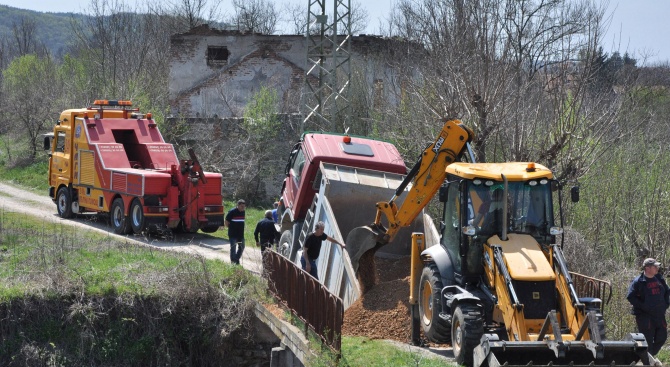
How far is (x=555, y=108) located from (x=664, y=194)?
281cm

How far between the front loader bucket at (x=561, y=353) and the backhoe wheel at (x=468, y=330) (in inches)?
16.5

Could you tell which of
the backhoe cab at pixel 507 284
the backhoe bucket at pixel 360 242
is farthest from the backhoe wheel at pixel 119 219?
the backhoe cab at pixel 507 284

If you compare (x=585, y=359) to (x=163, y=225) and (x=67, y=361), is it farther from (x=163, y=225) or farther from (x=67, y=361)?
(x=163, y=225)

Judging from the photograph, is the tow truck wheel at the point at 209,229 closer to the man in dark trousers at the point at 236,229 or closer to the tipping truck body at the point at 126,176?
the tipping truck body at the point at 126,176

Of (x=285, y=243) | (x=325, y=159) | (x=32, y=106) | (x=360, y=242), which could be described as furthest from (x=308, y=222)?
(x=32, y=106)

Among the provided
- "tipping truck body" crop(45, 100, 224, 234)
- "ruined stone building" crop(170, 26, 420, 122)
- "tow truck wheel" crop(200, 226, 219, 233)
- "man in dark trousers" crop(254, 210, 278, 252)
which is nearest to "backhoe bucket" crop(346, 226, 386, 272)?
"man in dark trousers" crop(254, 210, 278, 252)

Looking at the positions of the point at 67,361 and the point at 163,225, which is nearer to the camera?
the point at 67,361

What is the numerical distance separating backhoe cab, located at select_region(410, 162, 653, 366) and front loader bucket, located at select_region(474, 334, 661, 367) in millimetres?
11

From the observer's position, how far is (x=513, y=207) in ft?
36.9

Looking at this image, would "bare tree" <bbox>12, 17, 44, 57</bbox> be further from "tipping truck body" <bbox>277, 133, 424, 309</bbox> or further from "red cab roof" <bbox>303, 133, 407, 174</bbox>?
"red cab roof" <bbox>303, 133, 407, 174</bbox>

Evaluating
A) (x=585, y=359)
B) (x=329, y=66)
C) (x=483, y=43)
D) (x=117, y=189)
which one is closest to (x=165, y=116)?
(x=329, y=66)

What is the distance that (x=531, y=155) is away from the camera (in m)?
17.4

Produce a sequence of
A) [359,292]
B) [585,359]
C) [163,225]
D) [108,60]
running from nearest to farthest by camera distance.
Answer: [585,359], [359,292], [163,225], [108,60]

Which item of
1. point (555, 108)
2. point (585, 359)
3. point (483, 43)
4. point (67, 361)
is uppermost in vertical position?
point (483, 43)
